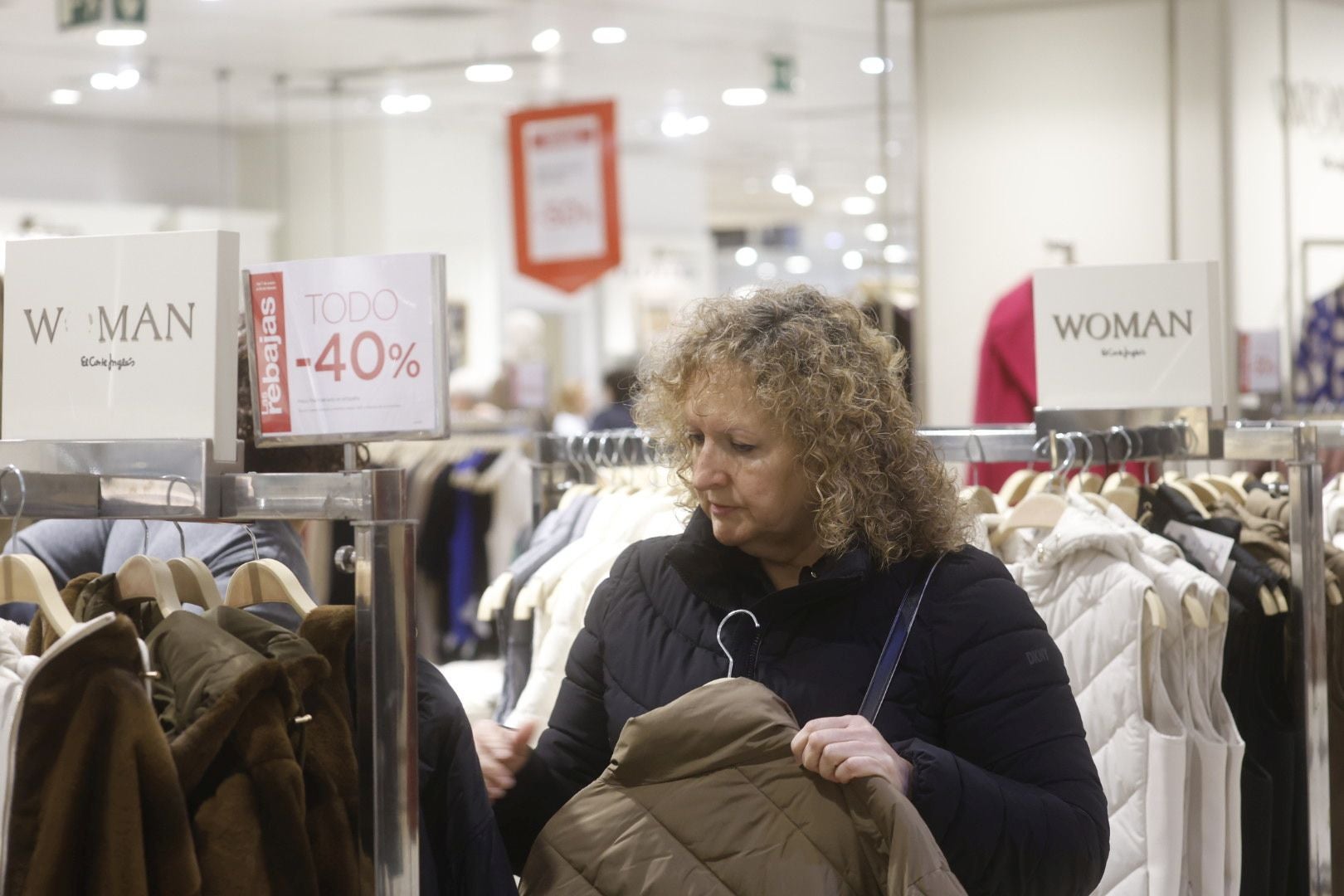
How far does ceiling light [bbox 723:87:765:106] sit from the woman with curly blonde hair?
31.1 ft

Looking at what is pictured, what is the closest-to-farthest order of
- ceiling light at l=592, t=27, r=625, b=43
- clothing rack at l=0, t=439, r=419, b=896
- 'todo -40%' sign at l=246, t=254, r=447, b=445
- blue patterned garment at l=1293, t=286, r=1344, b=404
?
clothing rack at l=0, t=439, r=419, b=896 < 'todo -40%' sign at l=246, t=254, r=447, b=445 < blue patterned garment at l=1293, t=286, r=1344, b=404 < ceiling light at l=592, t=27, r=625, b=43

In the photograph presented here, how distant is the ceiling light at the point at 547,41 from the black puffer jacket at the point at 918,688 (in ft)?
25.6

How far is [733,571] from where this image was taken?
70.7 inches

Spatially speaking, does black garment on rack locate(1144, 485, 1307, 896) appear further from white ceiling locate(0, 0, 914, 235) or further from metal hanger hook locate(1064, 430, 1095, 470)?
white ceiling locate(0, 0, 914, 235)

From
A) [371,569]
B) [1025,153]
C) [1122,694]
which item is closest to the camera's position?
[371,569]

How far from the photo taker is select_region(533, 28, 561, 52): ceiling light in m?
9.18

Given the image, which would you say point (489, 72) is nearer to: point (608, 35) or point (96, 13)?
point (608, 35)

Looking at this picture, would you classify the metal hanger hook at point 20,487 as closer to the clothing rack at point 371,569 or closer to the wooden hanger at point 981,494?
the clothing rack at point 371,569

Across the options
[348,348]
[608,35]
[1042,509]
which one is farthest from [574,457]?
[608,35]

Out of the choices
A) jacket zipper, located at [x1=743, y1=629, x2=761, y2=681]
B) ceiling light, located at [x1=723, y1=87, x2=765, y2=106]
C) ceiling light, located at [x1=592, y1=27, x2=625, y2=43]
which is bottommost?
jacket zipper, located at [x1=743, y1=629, x2=761, y2=681]

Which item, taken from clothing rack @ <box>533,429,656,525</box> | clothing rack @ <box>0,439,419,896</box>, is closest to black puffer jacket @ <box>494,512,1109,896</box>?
clothing rack @ <box>0,439,419,896</box>

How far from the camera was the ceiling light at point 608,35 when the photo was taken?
9.13 metres

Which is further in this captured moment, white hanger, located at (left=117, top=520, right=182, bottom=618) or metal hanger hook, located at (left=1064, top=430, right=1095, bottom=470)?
metal hanger hook, located at (left=1064, top=430, right=1095, bottom=470)

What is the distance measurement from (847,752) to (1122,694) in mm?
850
